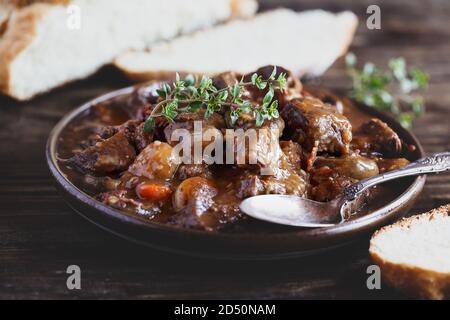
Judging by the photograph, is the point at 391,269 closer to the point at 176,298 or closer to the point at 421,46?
the point at 176,298

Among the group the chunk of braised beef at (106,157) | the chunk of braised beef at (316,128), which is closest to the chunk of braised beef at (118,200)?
the chunk of braised beef at (106,157)

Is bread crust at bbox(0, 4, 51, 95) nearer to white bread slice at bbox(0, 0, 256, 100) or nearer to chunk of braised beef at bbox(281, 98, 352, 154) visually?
white bread slice at bbox(0, 0, 256, 100)

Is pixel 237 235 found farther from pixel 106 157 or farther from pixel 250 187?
pixel 106 157

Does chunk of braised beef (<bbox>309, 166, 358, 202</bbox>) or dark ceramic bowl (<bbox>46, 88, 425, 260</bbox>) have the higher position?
chunk of braised beef (<bbox>309, 166, 358, 202</bbox>)

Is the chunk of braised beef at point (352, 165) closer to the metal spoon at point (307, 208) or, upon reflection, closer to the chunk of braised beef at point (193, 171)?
the metal spoon at point (307, 208)

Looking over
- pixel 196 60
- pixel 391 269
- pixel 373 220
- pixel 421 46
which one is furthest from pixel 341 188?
pixel 421 46

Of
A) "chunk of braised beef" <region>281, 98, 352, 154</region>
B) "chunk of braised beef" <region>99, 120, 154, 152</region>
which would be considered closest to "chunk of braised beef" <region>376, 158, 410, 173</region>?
"chunk of braised beef" <region>281, 98, 352, 154</region>
